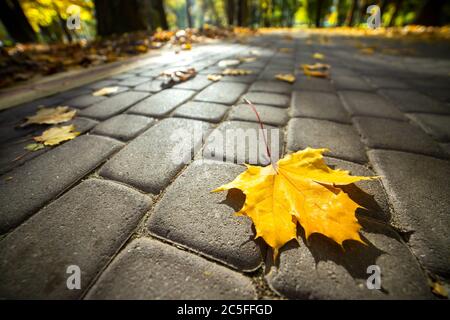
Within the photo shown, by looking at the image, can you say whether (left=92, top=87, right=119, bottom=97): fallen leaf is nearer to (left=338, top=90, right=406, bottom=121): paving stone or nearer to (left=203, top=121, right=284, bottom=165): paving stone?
(left=203, top=121, right=284, bottom=165): paving stone

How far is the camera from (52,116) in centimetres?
187

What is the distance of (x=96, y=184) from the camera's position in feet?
3.72

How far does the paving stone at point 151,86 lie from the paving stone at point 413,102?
2287mm

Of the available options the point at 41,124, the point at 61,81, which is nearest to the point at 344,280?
the point at 41,124

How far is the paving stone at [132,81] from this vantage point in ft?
8.73

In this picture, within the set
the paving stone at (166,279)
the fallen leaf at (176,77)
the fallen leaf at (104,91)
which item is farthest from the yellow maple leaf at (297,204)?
the fallen leaf at (104,91)

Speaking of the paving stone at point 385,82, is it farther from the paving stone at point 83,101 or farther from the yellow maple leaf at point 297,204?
the paving stone at point 83,101

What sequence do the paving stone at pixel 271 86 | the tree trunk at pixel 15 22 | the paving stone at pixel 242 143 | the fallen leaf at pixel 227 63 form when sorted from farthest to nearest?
1. the tree trunk at pixel 15 22
2. the fallen leaf at pixel 227 63
3. the paving stone at pixel 271 86
4. the paving stone at pixel 242 143

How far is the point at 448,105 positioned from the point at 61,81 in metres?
4.16

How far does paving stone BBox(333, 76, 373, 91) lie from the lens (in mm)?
2455

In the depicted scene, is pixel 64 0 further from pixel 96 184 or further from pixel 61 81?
pixel 96 184

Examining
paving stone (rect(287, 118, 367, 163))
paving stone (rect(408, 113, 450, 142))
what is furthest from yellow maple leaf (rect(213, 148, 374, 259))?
paving stone (rect(408, 113, 450, 142))
